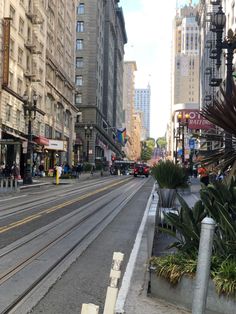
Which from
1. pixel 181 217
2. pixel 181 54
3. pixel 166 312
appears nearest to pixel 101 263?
pixel 181 217

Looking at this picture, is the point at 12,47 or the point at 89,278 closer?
the point at 89,278

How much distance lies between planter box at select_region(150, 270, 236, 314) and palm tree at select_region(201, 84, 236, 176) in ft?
7.17

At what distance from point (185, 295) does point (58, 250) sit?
477 centimetres

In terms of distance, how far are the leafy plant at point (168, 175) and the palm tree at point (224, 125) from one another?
10319 millimetres

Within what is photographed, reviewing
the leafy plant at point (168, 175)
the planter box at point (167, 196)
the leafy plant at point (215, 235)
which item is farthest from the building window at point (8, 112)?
the leafy plant at point (215, 235)

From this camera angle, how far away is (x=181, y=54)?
137375 millimetres

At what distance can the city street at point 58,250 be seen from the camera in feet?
21.9

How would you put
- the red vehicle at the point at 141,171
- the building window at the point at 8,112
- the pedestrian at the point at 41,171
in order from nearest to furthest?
1. the building window at the point at 8,112
2. the pedestrian at the point at 41,171
3. the red vehicle at the point at 141,171

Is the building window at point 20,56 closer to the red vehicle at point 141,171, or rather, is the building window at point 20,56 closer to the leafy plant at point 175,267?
the red vehicle at point 141,171

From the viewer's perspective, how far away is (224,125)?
8.20 metres

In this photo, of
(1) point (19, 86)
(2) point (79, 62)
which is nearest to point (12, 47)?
(1) point (19, 86)

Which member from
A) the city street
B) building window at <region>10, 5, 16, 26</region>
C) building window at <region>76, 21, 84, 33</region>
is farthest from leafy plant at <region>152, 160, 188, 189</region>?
building window at <region>76, 21, 84, 33</region>

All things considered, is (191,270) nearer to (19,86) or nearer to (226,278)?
(226,278)

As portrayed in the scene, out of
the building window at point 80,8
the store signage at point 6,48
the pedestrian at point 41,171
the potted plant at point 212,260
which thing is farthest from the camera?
the building window at point 80,8
